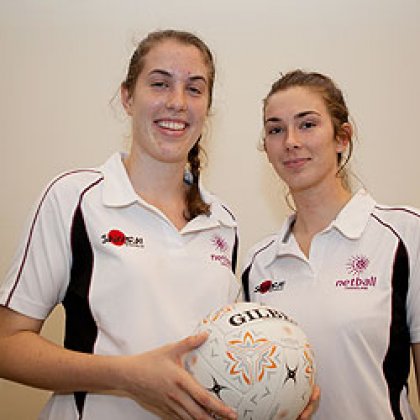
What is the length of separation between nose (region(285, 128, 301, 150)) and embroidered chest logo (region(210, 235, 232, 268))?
0.27 meters

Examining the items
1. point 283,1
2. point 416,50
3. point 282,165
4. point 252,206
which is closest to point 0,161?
point 252,206

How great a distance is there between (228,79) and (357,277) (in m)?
1.01

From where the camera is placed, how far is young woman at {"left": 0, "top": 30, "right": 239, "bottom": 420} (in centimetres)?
92

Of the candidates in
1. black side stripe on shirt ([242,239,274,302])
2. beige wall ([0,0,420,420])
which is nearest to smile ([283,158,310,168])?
black side stripe on shirt ([242,239,274,302])

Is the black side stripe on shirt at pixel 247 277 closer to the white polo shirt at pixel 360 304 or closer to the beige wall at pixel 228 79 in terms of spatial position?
the white polo shirt at pixel 360 304

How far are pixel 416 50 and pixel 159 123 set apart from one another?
1259 mm

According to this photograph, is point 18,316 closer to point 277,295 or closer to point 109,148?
point 277,295

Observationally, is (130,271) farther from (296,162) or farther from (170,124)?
(296,162)

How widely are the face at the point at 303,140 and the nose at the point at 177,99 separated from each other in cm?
27

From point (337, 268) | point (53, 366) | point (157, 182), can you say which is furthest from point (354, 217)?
point (53, 366)

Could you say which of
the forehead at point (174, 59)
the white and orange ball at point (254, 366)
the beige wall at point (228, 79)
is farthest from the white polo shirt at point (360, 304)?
the beige wall at point (228, 79)

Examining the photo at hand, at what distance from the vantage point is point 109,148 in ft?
6.06

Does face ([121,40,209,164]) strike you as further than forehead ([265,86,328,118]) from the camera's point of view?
No

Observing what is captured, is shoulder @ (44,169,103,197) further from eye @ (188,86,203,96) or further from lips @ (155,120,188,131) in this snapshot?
eye @ (188,86,203,96)
